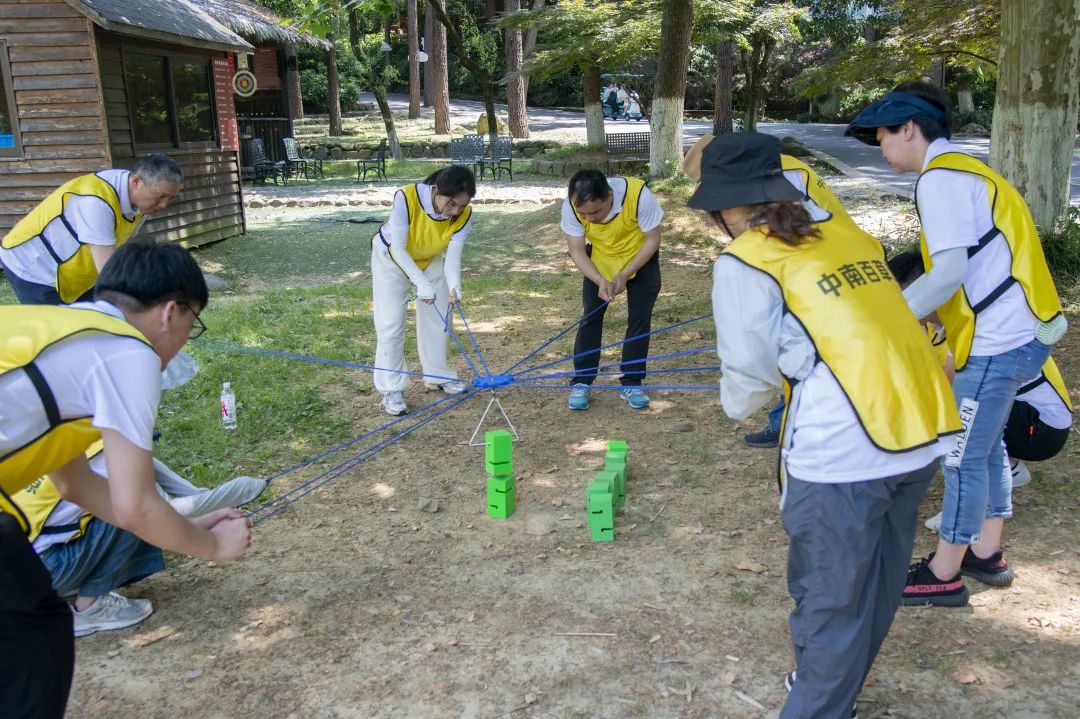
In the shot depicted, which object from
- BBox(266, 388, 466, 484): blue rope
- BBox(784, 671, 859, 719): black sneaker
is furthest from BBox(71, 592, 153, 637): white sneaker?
BBox(784, 671, 859, 719): black sneaker

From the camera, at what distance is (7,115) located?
415 inches

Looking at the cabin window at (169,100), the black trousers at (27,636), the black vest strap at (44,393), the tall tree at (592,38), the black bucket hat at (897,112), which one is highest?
the tall tree at (592,38)

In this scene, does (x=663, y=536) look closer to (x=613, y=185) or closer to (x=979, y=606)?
(x=979, y=606)

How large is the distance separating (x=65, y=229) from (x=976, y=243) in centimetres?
433

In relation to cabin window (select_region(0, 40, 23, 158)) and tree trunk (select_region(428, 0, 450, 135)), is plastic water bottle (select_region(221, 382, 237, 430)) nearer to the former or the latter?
cabin window (select_region(0, 40, 23, 158))

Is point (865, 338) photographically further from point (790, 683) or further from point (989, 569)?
point (989, 569)

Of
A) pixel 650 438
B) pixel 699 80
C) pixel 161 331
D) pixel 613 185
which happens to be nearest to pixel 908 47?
pixel 613 185

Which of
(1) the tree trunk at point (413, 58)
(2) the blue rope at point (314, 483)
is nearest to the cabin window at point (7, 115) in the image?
(2) the blue rope at point (314, 483)

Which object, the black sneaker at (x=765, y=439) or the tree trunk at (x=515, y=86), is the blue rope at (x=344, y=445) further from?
the tree trunk at (x=515, y=86)

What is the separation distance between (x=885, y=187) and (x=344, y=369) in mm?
10487

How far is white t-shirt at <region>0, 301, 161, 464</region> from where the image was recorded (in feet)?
6.18

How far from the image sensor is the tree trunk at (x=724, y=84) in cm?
2308

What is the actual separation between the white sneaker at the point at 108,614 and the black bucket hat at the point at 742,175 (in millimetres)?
2653

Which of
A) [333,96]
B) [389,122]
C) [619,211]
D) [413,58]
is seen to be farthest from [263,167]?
[619,211]
